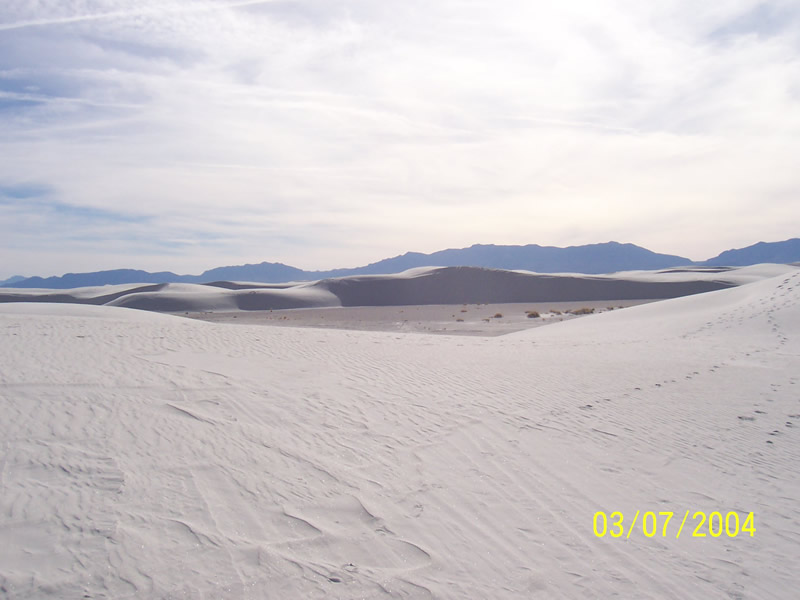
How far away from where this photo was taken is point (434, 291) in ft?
218

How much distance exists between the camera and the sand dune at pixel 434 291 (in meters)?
57.2

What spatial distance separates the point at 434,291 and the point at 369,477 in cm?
6211

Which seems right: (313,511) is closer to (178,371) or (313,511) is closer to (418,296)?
(178,371)
